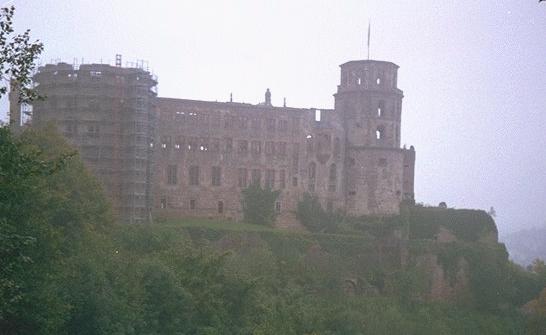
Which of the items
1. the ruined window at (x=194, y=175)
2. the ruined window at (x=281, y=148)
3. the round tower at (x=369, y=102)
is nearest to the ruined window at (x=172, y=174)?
the ruined window at (x=194, y=175)

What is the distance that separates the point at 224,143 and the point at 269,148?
3.12 metres

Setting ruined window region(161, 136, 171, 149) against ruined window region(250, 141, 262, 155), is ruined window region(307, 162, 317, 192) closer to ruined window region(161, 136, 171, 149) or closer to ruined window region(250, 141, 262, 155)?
ruined window region(250, 141, 262, 155)

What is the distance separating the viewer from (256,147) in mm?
68188

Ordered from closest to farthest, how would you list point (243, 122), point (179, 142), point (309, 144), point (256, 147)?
point (179, 142) < point (243, 122) < point (256, 147) < point (309, 144)

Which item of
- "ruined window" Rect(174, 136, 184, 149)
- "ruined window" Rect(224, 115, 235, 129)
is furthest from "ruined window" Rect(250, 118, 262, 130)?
"ruined window" Rect(174, 136, 184, 149)

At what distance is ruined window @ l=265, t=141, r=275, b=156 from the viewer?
225ft

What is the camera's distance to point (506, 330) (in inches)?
2372

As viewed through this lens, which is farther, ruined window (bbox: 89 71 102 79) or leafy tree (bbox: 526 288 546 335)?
leafy tree (bbox: 526 288 546 335)

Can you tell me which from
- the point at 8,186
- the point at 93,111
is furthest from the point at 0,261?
the point at 93,111

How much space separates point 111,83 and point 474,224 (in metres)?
26.4

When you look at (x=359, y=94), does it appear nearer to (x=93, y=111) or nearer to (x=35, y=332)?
(x=93, y=111)

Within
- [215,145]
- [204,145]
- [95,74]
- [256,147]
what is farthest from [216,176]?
[95,74]

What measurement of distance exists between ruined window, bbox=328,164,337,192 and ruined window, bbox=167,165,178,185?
1074cm

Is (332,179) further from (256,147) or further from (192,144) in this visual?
(192,144)
